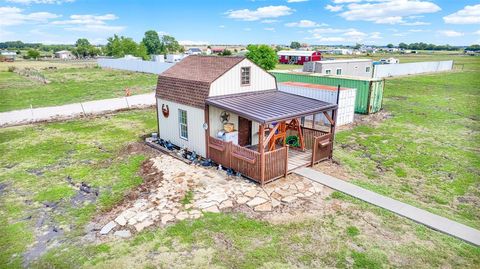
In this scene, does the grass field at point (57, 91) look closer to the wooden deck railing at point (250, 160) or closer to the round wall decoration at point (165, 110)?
the round wall decoration at point (165, 110)

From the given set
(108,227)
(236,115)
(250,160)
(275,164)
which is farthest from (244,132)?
(108,227)

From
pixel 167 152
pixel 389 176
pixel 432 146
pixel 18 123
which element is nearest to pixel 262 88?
pixel 167 152

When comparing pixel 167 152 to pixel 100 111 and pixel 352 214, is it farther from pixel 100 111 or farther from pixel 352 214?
pixel 100 111

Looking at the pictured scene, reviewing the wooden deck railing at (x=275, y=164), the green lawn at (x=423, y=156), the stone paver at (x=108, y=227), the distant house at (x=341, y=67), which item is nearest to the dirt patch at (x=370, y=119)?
the green lawn at (x=423, y=156)

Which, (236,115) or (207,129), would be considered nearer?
(207,129)

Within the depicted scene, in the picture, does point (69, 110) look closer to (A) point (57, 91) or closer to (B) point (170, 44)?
(A) point (57, 91)
